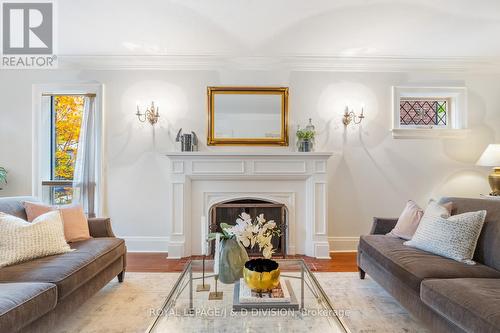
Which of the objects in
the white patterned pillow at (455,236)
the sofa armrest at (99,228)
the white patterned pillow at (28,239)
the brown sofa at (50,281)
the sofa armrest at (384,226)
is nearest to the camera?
the brown sofa at (50,281)

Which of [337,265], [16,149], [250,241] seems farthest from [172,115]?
[337,265]

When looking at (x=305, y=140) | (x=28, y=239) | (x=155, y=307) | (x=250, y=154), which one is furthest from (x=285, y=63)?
(x=28, y=239)

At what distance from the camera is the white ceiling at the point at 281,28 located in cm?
247

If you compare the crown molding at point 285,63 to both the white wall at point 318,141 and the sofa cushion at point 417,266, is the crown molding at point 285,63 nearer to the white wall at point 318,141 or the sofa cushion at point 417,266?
the white wall at point 318,141

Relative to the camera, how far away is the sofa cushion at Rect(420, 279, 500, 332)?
124cm

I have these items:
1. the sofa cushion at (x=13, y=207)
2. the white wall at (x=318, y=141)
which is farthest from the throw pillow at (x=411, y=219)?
the sofa cushion at (x=13, y=207)

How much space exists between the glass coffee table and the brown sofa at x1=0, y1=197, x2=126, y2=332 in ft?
2.06

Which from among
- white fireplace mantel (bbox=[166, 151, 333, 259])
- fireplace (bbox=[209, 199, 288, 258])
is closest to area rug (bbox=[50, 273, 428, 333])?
white fireplace mantel (bbox=[166, 151, 333, 259])

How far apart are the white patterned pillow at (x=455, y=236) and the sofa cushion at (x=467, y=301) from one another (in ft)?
1.01

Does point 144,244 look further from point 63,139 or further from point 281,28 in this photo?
point 281,28

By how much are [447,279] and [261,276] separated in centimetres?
112

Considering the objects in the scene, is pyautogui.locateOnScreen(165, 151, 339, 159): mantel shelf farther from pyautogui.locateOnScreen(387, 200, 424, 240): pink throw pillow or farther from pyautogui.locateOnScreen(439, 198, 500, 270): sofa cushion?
pyautogui.locateOnScreen(439, 198, 500, 270): sofa cushion

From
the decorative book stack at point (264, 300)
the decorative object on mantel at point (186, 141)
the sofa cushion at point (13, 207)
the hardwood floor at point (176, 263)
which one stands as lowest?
the hardwood floor at point (176, 263)

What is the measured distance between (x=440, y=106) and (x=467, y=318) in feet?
10.9
